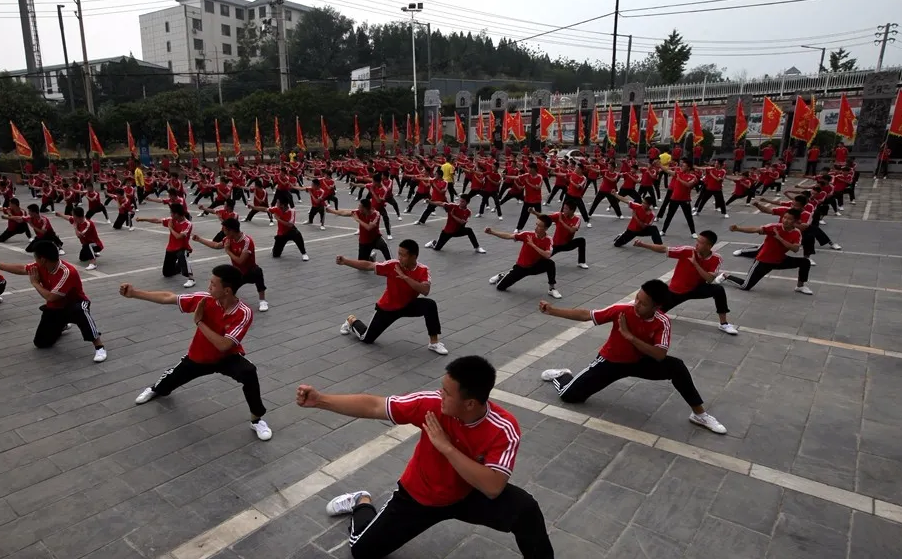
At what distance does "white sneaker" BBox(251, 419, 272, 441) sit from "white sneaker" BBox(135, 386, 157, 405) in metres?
1.18

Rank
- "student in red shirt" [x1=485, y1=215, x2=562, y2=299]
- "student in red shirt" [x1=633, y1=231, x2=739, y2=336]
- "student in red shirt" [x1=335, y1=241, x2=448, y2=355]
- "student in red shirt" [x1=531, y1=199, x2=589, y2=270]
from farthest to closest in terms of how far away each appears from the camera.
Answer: "student in red shirt" [x1=531, y1=199, x2=589, y2=270]
"student in red shirt" [x1=485, y1=215, x2=562, y2=299]
"student in red shirt" [x1=633, y1=231, x2=739, y2=336]
"student in red shirt" [x1=335, y1=241, x2=448, y2=355]

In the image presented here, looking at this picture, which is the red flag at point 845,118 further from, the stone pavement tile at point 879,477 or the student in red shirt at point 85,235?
the student in red shirt at point 85,235

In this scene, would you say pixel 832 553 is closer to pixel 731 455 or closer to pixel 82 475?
pixel 731 455

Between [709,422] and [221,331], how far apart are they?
3.85m

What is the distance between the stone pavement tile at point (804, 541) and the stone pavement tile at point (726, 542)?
2.6 inches

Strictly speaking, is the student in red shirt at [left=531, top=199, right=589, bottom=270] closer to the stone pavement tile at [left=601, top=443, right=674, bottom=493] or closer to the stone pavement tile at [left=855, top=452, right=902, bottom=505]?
the stone pavement tile at [left=601, top=443, right=674, bottom=493]

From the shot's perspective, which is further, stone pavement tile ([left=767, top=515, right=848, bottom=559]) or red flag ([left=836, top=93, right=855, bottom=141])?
red flag ([left=836, top=93, right=855, bottom=141])

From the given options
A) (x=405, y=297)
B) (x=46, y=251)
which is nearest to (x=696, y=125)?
(x=405, y=297)

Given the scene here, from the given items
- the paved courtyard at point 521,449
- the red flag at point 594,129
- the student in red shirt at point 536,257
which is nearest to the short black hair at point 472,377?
the paved courtyard at point 521,449

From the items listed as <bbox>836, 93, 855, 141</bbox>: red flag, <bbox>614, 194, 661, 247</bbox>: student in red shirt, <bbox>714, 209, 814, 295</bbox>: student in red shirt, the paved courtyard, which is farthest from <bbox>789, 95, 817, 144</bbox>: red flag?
the paved courtyard

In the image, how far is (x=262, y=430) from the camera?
13.9 ft

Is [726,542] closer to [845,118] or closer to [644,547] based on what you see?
[644,547]

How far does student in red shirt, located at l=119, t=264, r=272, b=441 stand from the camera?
4227 millimetres

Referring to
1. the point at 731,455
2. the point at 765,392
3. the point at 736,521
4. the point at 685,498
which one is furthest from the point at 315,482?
the point at 765,392
